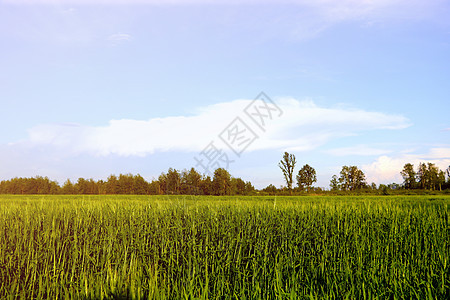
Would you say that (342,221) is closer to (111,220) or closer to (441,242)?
(441,242)

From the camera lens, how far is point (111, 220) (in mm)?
5918

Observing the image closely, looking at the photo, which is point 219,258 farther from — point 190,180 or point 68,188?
point 68,188

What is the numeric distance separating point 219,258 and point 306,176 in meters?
32.1

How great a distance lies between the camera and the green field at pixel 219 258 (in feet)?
10.5

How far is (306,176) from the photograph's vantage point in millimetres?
34812

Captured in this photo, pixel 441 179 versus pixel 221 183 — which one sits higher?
pixel 441 179

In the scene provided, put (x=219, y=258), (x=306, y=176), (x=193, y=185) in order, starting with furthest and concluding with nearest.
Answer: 1. (x=306, y=176)
2. (x=193, y=185)
3. (x=219, y=258)

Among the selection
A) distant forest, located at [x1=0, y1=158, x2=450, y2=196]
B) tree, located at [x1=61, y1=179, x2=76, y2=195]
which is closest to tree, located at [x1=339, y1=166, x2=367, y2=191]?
distant forest, located at [x1=0, y1=158, x2=450, y2=196]

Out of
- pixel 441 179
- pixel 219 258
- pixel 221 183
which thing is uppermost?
pixel 441 179

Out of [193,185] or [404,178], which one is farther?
[404,178]

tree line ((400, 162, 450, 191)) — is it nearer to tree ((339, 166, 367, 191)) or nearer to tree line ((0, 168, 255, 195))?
tree ((339, 166, 367, 191))

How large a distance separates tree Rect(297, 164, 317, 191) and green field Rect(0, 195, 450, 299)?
27910mm

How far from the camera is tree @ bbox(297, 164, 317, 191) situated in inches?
1350

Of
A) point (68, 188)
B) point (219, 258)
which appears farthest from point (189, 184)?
point (219, 258)
